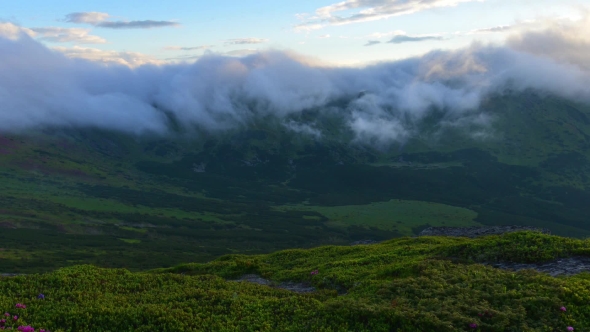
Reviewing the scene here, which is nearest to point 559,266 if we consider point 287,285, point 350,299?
point 350,299

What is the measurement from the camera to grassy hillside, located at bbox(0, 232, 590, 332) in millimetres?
19250

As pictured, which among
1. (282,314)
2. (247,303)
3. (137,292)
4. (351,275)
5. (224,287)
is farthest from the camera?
(351,275)

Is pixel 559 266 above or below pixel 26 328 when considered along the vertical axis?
below

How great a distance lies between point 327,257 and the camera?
137 ft

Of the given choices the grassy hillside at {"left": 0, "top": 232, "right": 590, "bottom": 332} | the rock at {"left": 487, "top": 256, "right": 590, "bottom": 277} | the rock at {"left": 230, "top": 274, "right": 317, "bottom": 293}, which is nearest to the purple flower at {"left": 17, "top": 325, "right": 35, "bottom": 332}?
the grassy hillside at {"left": 0, "top": 232, "right": 590, "bottom": 332}

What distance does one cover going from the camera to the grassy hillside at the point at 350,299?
758 inches

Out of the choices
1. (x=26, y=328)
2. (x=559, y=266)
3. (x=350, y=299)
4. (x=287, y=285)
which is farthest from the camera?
(x=287, y=285)

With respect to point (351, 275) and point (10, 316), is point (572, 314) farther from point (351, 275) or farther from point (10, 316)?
point (10, 316)

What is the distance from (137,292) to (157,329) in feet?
23.0

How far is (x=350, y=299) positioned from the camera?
22.5 meters

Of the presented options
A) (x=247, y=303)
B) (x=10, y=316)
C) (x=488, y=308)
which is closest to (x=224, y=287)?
(x=247, y=303)

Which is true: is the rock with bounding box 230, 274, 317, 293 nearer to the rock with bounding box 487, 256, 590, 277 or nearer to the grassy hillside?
the grassy hillside

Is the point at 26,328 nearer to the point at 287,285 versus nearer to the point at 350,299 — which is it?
the point at 350,299

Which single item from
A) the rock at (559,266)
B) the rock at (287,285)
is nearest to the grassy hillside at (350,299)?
the rock at (559,266)
